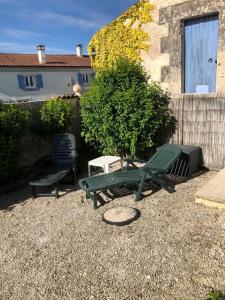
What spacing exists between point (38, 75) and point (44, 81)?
857 millimetres

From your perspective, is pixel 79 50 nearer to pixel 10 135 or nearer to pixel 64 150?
pixel 64 150

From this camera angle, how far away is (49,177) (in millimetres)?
5559

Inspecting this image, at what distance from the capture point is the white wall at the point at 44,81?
2436cm

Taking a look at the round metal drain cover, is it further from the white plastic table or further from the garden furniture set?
the white plastic table

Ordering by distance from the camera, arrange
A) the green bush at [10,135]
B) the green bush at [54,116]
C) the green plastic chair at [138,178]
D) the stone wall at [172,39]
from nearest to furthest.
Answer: the green plastic chair at [138,178]
the green bush at [10,135]
the green bush at [54,116]
the stone wall at [172,39]

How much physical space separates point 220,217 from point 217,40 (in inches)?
202

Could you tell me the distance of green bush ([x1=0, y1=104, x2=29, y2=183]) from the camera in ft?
18.7

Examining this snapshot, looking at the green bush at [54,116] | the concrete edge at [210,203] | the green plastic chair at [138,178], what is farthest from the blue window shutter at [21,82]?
the concrete edge at [210,203]

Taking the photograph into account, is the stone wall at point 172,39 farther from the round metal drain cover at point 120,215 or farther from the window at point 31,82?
the window at point 31,82

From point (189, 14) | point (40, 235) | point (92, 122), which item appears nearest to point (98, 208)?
point (40, 235)

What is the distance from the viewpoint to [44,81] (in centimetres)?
2678

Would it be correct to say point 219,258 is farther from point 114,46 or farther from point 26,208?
point 114,46

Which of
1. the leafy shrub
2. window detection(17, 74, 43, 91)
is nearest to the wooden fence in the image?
the leafy shrub

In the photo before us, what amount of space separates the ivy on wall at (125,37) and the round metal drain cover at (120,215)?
5.43 m
